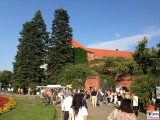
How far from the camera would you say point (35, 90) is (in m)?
65.4

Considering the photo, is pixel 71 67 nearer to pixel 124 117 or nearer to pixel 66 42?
pixel 66 42

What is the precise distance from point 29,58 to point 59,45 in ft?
21.4

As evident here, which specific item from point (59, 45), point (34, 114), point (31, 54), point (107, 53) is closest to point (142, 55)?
point (34, 114)

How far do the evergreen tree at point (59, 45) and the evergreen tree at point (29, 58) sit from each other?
2.20m

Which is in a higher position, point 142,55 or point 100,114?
point 142,55

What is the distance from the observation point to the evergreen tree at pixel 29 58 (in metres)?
67.9

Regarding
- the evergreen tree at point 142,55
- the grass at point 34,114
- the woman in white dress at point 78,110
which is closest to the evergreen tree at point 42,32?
the evergreen tree at point 142,55

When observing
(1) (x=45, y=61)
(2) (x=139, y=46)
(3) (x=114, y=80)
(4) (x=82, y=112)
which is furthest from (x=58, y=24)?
(4) (x=82, y=112)

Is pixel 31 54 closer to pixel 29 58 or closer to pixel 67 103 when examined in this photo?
pixel 29 58

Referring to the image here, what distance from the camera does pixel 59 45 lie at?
6844cm

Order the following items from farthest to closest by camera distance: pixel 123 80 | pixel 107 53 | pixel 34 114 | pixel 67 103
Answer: pixel 107 53 < pixel 123 80 < pixel 34 114 < pixel 67 103

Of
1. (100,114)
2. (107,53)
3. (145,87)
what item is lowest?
(100,114)

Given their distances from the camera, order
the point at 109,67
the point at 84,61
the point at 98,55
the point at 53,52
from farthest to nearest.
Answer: the point at 98,55 → the point at 84,61 → the point at 53,52 → the point at 109,67

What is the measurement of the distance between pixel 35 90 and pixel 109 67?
14838 millimetres
